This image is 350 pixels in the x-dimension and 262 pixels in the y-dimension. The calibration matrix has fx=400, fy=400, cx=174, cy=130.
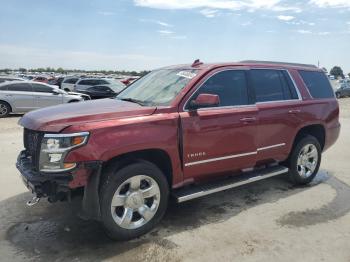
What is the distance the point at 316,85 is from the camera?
6.55 m

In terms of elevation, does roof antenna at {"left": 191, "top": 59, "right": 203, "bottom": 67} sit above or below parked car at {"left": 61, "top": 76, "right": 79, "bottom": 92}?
above

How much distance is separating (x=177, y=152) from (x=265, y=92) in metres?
1.84

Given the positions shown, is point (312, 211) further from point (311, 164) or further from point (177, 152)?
point (177, 152)

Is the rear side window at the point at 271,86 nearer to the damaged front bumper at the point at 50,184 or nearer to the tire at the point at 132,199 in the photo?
the tire at the point at 132,199

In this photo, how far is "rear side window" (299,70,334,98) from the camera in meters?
6.39

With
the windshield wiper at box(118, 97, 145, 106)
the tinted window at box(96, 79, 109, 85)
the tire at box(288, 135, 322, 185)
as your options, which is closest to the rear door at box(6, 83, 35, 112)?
the tinted window at box(96, 79, 109, 85)

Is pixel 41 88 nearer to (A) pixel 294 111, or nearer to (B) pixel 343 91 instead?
(A) pixel 294 111

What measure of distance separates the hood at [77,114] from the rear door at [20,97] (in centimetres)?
1204

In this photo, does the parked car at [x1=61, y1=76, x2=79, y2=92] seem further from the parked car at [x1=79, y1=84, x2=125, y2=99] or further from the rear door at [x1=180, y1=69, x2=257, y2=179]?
the rear door at [x1=180, y1=69, x2=257, y2=179]

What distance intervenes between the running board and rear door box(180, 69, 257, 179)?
157mm

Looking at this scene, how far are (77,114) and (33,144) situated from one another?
1.92ft

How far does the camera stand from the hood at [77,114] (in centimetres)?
397

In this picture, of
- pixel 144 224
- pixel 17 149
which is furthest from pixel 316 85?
pixel 17 149

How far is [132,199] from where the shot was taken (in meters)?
4.28
